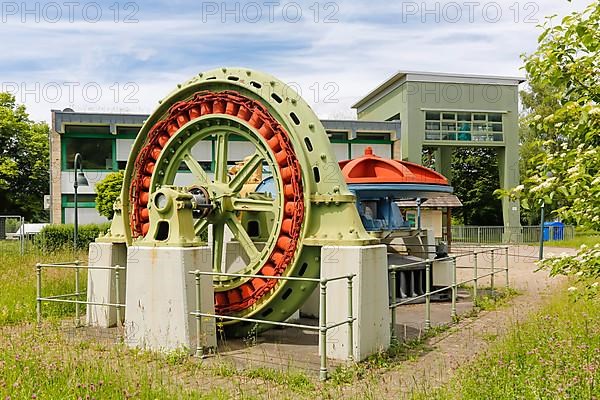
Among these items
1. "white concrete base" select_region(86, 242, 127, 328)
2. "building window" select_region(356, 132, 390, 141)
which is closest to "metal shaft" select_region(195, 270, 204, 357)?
"white concrete base" select_region(86, 242, 127, 328)

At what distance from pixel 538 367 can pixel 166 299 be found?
14.1 feet

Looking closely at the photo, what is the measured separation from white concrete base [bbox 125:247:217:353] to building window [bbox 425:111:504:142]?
32980 mm

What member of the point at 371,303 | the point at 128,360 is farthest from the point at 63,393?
A: the point at 371,303

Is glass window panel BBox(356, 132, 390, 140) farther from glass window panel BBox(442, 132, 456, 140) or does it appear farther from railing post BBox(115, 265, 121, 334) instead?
railing post BBox(115, 265, 121, 334)

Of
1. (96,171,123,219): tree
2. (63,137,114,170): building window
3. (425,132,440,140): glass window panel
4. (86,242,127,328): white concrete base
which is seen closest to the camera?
(86,242,127,328): white concrete base

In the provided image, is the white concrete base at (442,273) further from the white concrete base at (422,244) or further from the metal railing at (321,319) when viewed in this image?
the metal railing at (321,319)

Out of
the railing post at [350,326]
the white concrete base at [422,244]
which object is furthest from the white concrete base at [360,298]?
the white concrete base at [422,244]

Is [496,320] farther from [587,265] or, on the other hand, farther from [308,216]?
[587,265]

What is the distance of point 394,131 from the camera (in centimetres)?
3938

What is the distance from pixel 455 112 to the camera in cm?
3969

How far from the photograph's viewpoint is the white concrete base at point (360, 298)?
25.1ft

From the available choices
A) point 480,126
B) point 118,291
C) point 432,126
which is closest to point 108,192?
point 432,126

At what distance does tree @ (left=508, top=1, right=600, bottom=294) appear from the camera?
4.91 meters

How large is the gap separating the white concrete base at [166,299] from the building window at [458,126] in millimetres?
32980
